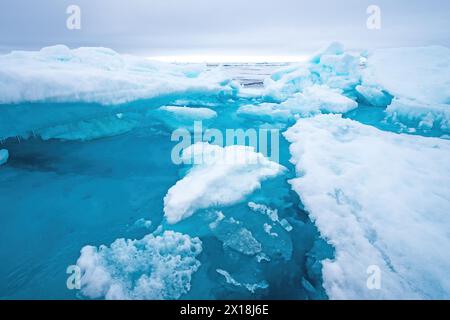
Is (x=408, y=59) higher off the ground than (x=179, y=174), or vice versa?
(x=408, y=59)

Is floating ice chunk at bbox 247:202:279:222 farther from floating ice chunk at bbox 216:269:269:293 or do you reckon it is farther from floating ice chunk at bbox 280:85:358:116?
floating ice chunk at bbox 280:85:358:116

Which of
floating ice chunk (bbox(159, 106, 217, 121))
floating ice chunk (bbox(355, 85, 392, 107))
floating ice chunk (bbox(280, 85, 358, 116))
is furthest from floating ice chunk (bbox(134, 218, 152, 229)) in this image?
floating ice chunk (bbox(355, 85, 392, 107))

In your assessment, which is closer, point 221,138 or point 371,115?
point 221,138

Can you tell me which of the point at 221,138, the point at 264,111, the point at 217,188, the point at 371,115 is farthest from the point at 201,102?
the point at 217,188

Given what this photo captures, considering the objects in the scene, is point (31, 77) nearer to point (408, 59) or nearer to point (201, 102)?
point (201, 102)

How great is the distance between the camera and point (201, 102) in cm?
1406

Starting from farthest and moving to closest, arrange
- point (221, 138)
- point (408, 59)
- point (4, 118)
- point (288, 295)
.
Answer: point (408, 59) → point (221, 138) → point (4, 118) → point (288, 295)

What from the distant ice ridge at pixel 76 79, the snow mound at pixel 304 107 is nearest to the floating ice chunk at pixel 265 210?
the distant ice ridge at pixel 76 79

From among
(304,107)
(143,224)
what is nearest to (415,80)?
(304,107)

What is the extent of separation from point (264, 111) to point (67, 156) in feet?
24.4

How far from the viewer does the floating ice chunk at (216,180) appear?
4039mm

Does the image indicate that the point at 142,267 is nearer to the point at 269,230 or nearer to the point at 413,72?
the point at 269,230

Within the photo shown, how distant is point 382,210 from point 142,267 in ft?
10.5

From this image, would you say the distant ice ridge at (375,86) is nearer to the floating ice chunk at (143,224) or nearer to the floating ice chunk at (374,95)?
the floating ice chunk at (374,95)
